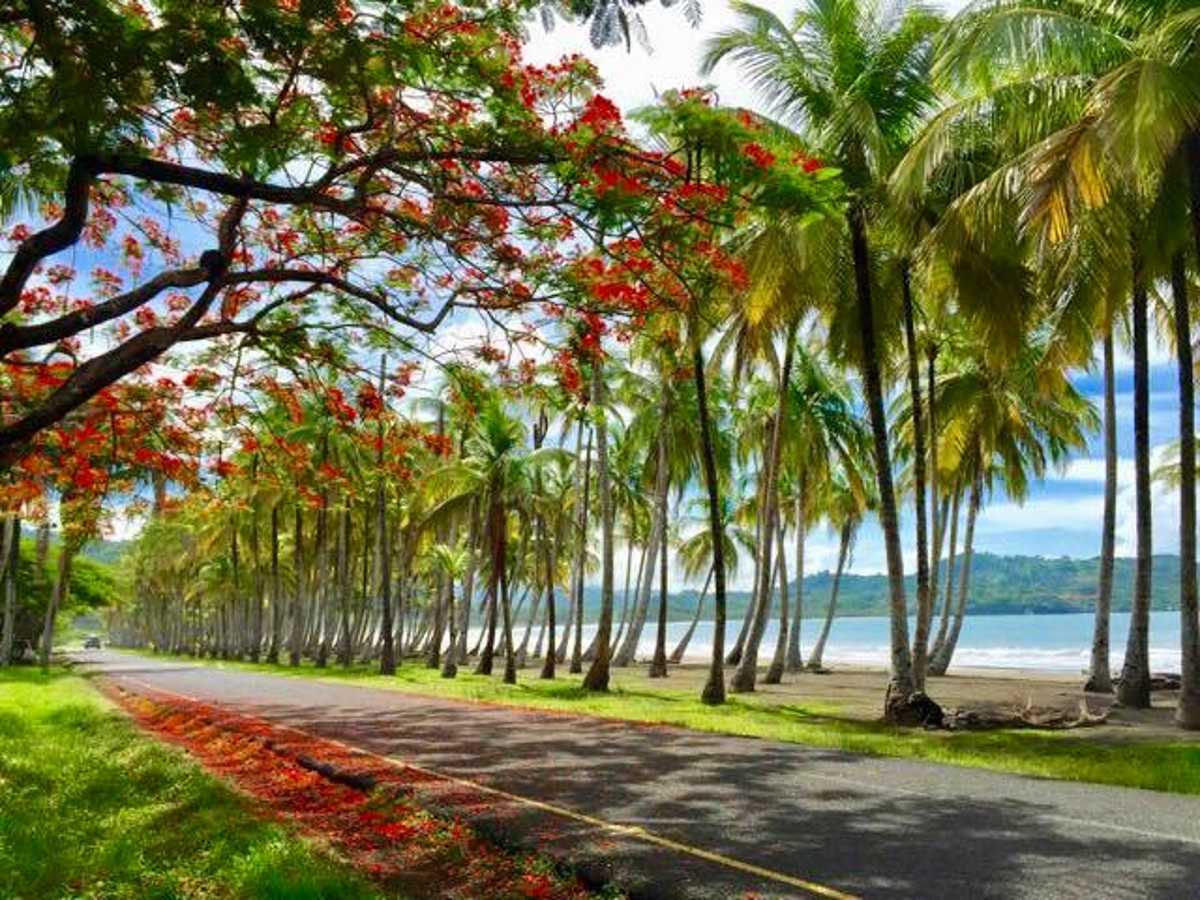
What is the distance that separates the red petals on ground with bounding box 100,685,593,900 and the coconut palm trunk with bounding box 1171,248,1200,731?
11.4 metres

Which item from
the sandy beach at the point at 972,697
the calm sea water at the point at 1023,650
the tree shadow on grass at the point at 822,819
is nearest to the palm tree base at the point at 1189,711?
the sandy beach at the point at 972,697

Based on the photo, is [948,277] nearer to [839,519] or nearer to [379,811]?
[379,811]

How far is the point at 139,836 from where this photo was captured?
25.6 feet

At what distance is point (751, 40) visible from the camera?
55.1ft

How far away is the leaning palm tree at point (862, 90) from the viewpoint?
55.0 feet

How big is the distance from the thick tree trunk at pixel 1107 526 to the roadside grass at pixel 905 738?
299 inches

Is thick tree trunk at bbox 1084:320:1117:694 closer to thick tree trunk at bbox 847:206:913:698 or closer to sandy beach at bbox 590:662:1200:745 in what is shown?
sandy beach at bbox 590:662:1200:745

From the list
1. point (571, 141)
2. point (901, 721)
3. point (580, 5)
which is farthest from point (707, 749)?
point (580, 5)

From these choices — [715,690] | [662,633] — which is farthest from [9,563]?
[715,690]

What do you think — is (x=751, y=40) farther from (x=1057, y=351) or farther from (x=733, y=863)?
(x=733, y=863)

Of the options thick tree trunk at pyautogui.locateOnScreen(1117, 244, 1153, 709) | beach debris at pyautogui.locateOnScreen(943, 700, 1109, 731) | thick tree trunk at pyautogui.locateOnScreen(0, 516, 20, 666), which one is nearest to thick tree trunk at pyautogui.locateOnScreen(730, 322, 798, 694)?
thick tree trunk at pyautogui.locateOnScreen(1117, 244, 1153, 709)

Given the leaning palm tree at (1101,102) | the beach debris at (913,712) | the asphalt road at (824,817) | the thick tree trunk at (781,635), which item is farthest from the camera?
the thick tree trunk at (781,635)

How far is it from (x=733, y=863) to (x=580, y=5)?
5719mm

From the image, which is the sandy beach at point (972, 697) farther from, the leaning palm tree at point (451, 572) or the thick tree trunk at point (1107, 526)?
the leaning palm tree at point (451, 572)
